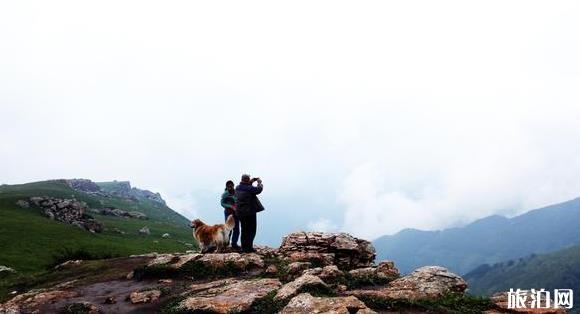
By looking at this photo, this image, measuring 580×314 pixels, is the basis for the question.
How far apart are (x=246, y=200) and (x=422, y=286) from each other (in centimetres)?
1183

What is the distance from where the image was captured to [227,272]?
25.3 m

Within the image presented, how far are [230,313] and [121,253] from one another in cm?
7213

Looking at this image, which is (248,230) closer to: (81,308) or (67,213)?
(81,308)

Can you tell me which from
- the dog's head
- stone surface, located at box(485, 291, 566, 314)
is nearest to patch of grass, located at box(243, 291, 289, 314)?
stone surface, located at box(485, 291, 566, 314)

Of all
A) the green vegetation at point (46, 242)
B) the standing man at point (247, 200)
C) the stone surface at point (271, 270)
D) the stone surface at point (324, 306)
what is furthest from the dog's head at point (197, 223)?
the green vegetation at point (46, 242)

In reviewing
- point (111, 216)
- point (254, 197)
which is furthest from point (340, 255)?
point (111, 216)

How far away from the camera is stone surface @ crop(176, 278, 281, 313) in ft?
61.4

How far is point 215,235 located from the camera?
1151 inches

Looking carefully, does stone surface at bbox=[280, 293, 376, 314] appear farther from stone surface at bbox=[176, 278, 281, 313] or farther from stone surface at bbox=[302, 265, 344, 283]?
stone surface at bbox=[302, 265, 344, 283]

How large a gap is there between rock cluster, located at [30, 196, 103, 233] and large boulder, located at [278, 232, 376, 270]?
283 ft

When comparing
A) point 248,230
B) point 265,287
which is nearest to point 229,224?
point 248,230

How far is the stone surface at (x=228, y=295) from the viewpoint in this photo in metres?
18.7

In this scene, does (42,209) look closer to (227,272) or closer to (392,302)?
(227,272)

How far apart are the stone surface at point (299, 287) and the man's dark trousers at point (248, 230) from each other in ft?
28.1
